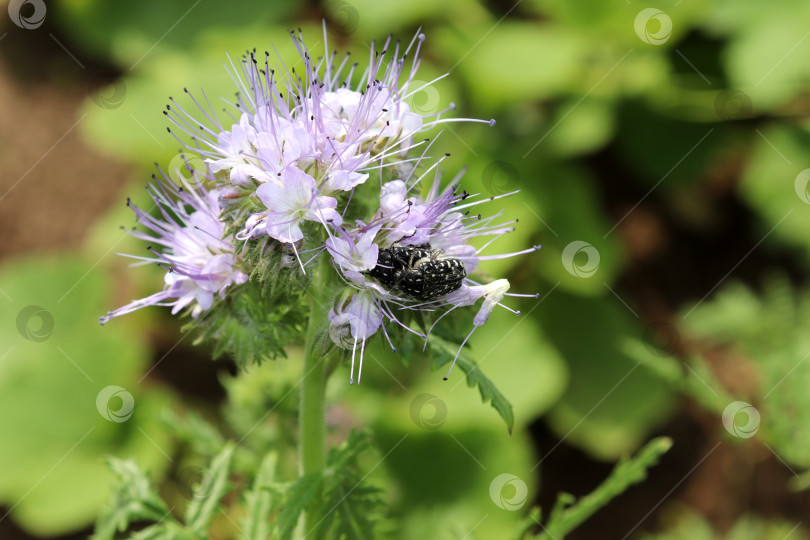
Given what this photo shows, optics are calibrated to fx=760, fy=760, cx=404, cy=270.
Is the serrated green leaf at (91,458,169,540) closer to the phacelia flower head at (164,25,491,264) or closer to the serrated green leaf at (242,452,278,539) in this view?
the serrated green leaf at (242,452,278,539)

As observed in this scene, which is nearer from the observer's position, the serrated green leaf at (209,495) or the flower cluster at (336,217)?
the flower cluster at (336,217)

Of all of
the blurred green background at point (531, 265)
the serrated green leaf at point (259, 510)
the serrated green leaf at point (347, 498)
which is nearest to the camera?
the serrated green leaf at point (347, 498)

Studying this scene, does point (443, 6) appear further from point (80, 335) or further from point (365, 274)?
point (365, 274)

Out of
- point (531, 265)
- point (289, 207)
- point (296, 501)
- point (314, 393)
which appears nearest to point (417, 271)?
point (289, 207)

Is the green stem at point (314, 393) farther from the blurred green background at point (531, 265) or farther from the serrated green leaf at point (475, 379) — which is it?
the blurred green background at point (531, 265)

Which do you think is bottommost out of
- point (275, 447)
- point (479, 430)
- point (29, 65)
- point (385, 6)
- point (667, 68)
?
point (479, 430)

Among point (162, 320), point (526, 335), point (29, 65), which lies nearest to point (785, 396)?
point (526, 335)

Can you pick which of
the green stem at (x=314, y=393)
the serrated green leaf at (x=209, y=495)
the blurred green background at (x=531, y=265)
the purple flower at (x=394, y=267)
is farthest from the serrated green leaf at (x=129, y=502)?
the blurred green background at (x=531, y=265)

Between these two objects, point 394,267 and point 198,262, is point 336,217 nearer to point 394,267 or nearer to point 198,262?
point 394,267
